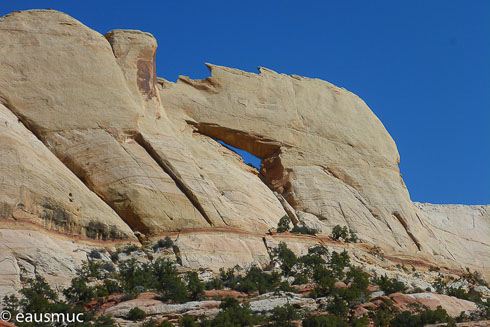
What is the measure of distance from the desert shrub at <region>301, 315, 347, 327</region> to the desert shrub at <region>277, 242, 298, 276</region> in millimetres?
7108

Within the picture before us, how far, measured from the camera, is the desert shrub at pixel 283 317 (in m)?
34.7

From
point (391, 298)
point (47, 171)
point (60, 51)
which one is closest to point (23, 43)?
point (60, 51)

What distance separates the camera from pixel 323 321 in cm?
3444

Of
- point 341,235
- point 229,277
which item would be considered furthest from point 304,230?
point 229,277

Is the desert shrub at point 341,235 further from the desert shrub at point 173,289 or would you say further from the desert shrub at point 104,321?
the desert shrub at point 104,321

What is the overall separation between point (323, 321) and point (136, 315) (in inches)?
235

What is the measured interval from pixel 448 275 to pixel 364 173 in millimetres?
6591

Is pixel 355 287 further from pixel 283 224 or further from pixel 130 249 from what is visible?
pixel 283 224

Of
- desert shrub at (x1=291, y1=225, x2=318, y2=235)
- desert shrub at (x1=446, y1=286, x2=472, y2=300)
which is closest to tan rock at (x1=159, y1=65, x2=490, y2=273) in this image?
desert shrub at (x1=291, y1=225, x2=318, y2=235)

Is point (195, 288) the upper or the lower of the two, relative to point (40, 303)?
upper

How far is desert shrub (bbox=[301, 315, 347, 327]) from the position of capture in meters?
34.3

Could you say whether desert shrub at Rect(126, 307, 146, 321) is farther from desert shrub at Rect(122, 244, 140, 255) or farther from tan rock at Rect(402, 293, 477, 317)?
tan rock at Rect(402, 293, 477, 317)

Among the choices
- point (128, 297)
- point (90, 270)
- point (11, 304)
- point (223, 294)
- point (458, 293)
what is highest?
point (90, 270)

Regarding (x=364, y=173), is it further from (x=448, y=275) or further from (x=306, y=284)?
(x=306, y=284)
